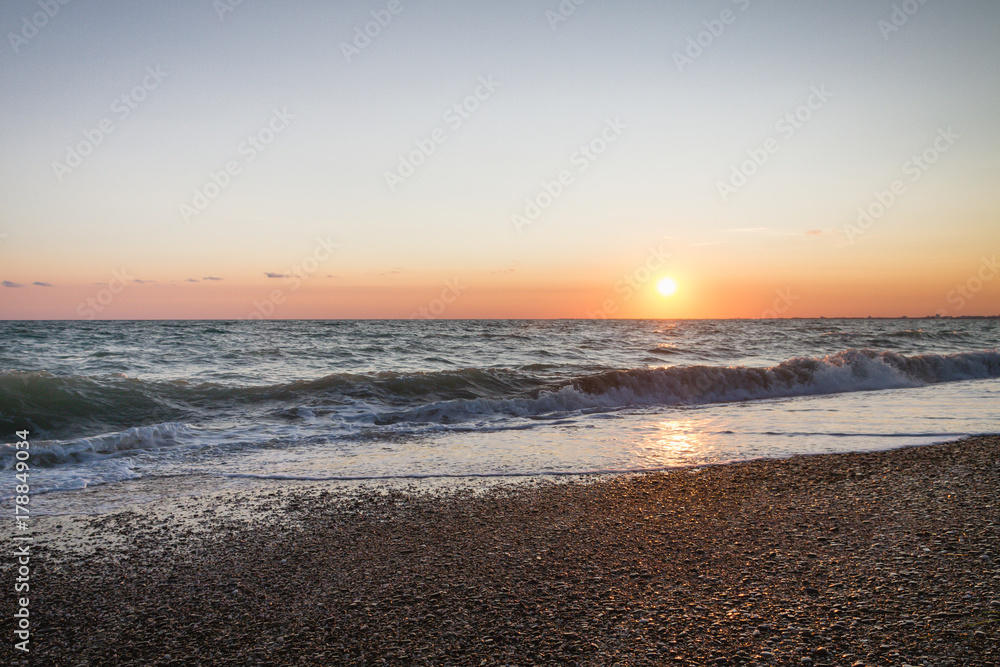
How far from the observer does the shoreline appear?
328cm

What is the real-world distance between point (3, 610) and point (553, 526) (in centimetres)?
397

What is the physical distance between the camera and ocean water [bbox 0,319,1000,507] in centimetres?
836

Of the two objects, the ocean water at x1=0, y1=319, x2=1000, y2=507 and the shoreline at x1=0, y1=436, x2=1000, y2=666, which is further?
the ocean water at x1=0, y1=319, x2=1000, y2=507

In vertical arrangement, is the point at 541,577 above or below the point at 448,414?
above

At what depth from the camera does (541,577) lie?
4.19m

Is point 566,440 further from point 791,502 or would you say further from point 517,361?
point 517,361

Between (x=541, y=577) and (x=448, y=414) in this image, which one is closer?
(x=541, y=577)

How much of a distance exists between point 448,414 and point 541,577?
9.28 meters

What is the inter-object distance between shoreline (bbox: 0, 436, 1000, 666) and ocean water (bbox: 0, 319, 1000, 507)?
1.65m

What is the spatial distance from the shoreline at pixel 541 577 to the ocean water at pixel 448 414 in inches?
64.9

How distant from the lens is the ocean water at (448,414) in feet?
27.4

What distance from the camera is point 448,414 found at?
13359 millimetres

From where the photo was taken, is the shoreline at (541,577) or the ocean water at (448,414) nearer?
the shoreline at (541,577)

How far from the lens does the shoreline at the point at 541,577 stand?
3279 millimetres
